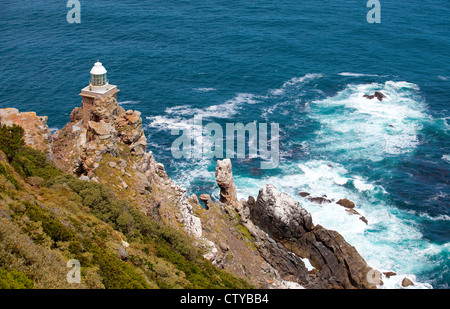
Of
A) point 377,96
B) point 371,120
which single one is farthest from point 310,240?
point 377,96

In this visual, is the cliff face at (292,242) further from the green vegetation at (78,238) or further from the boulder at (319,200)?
the green vegetation at (78,238)

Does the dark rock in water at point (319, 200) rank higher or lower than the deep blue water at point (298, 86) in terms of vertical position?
lower

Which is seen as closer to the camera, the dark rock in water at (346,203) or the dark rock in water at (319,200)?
the dark rock in water at (346,203)

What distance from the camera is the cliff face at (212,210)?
48531 mm

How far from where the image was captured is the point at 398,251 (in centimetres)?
6856

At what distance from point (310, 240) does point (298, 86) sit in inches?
2538

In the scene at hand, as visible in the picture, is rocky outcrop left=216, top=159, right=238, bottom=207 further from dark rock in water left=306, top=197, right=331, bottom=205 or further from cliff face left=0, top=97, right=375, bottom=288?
dark rock in water left=306, top=197, right=331, bottom=205

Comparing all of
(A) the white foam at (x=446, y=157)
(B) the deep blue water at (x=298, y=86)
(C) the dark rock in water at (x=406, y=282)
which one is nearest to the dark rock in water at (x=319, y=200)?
(B) the deep blue water at (x=298, y=86)

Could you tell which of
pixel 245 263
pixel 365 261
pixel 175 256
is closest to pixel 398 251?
pixel 365 261

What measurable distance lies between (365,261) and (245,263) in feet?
69.8

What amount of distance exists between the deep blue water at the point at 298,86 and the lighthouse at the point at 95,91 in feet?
103

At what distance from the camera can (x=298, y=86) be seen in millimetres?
120312

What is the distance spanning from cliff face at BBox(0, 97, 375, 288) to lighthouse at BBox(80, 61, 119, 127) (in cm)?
99

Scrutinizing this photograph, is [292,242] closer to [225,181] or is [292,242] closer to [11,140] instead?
[225,181]
